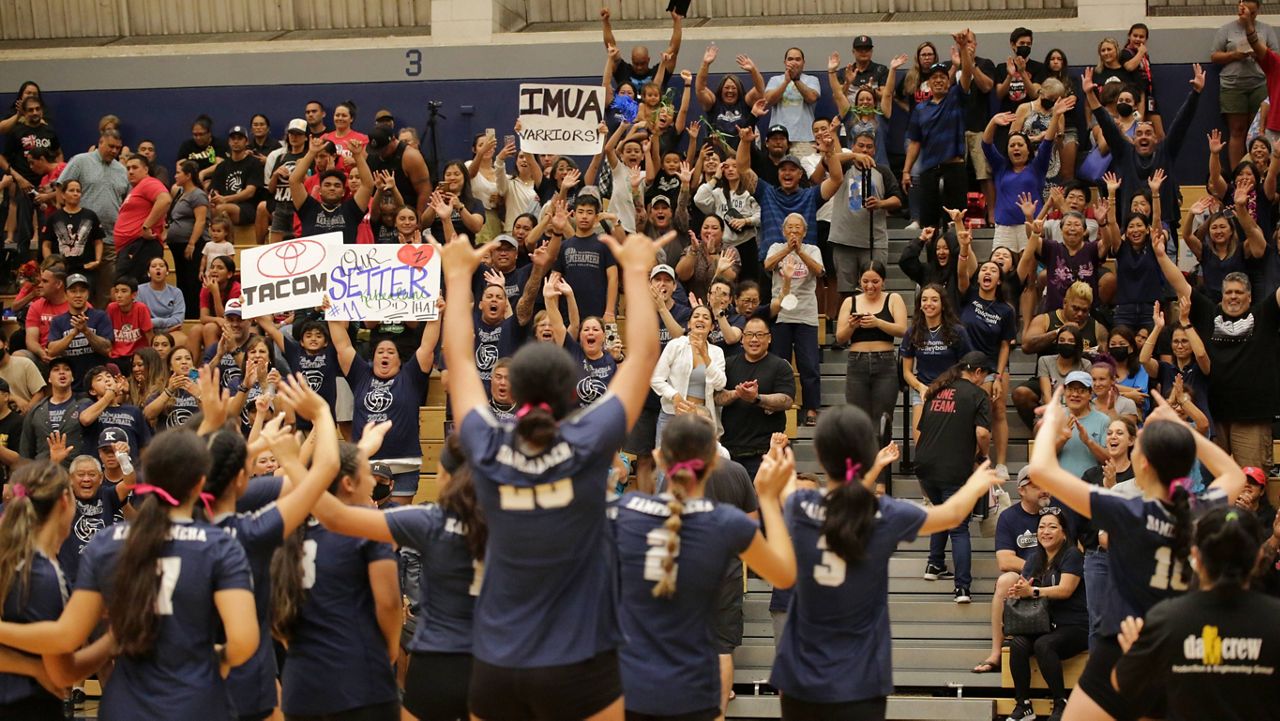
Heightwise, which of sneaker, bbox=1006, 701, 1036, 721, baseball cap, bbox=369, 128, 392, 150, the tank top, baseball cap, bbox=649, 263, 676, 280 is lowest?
sneaker, bbox=1006, 701, 1036, 721

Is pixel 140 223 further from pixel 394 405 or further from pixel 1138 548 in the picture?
pixel 1138 548

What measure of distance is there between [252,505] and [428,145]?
46.9ft

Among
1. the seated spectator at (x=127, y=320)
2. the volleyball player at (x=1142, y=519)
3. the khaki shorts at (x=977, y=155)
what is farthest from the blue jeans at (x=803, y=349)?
the volleyball player at (x=1142, y=519)

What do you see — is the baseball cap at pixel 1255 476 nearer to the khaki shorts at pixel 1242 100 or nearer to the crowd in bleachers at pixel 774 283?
the crowd in bleachers at pixel 774 283

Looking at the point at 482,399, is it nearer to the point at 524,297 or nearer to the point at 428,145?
the point at 524,297

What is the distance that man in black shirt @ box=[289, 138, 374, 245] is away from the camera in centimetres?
1452

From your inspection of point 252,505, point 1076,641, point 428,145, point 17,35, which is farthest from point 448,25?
point 252,505

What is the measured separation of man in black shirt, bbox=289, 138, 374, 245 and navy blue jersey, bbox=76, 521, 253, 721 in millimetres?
9621

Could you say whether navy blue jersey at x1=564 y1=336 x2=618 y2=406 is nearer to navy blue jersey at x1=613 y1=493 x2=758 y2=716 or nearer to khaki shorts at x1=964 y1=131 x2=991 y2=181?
khaki shorts at x1=964 y1=131 x2=991 y2=181

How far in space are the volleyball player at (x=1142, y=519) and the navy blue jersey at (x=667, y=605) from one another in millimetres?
1316

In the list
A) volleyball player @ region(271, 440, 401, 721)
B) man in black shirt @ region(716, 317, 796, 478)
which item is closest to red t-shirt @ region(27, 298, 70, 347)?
man in black shirt @ region(716, 317, 796, 478)

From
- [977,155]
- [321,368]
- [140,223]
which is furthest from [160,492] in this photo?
[977,155]

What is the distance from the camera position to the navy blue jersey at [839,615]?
5.55 meters

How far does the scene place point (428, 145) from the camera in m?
19.7
